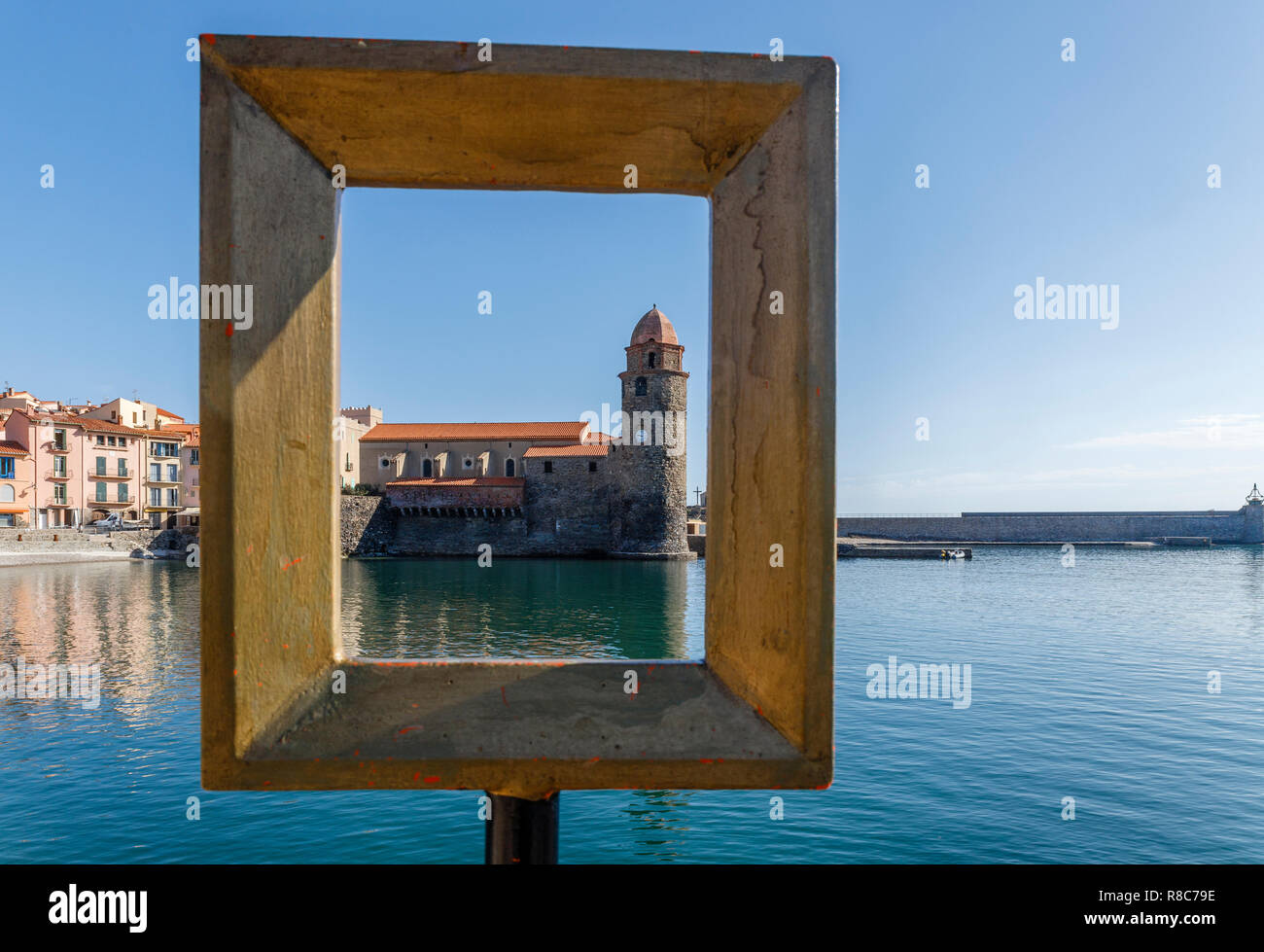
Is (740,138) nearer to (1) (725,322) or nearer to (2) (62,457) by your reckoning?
(1) (725,322)

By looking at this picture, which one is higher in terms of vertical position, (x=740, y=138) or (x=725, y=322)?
(x=740, y=138)

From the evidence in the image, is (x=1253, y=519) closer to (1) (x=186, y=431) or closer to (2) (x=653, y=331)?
(2) (x=653, y=331)

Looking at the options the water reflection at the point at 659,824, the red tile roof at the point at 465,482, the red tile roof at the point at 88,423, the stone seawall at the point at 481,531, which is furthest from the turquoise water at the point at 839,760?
the red tile roof at the point at 88,423

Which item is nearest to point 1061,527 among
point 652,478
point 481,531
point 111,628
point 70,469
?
point 652,478

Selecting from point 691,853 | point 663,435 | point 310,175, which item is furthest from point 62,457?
point 310,175

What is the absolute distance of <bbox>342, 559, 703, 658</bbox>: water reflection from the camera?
17.8 metres

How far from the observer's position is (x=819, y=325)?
1.67 meters

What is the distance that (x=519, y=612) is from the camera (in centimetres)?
2394

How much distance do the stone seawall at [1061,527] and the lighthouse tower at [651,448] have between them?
926 inches

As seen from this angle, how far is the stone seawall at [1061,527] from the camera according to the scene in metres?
63.0

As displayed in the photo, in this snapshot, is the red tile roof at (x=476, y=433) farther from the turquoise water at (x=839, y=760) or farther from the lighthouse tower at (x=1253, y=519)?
the lighthouse tower at (x=1253, y=519)

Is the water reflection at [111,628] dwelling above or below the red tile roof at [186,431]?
below

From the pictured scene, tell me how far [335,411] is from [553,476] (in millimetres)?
46441
